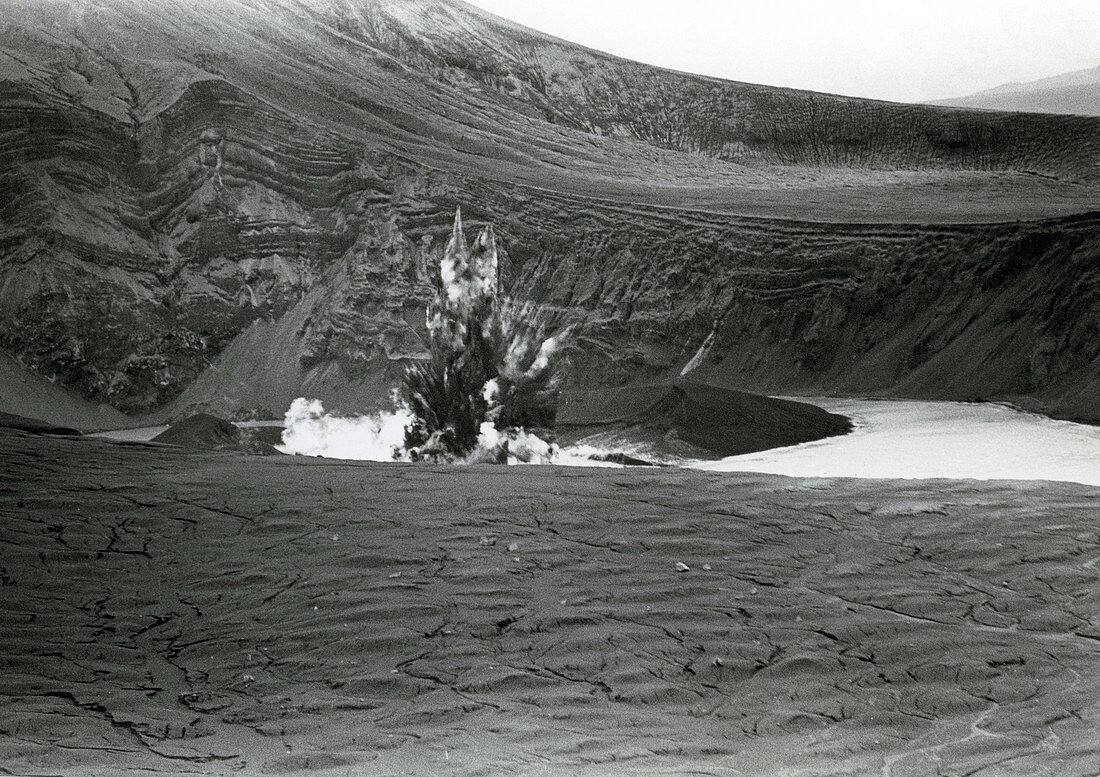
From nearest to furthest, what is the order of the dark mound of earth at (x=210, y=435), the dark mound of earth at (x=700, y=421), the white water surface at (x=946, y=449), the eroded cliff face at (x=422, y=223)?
1. the white water surface at (x=946, y=449)
2. the dark mound of earth at (x=700, y=421)
3. the dark mound of earth at (x=210, y=435)
4. the eroded cliff face at (x=422, y=223)

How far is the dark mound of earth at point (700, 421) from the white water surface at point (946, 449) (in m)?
0.28

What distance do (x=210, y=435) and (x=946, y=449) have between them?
5.80 metres

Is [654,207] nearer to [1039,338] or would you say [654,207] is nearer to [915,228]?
[915,228]

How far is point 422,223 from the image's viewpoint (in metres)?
12.4

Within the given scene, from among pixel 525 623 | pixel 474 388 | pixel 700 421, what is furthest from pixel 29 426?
pixel 700 421

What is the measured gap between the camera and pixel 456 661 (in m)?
2.99

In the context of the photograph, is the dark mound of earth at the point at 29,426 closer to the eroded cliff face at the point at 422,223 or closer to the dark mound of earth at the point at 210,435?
the dark mound of earth at the point at 210,435

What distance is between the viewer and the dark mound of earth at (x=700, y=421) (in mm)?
8742

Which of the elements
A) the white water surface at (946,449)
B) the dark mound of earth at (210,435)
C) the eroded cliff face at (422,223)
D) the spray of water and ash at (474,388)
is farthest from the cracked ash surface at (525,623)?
the eroded cliff face at (422,223)

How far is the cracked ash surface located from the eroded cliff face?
6.36 metres

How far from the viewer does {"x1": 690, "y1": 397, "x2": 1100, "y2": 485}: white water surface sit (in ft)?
22.0

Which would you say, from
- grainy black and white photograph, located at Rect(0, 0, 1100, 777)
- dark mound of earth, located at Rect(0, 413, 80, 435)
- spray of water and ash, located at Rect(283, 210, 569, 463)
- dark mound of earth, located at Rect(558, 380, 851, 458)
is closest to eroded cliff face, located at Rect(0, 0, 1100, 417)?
grainy black and white photograph, located at Rect(0, 0, 1100, 777)

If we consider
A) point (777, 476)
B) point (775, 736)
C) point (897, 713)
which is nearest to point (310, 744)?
point (775, 736)

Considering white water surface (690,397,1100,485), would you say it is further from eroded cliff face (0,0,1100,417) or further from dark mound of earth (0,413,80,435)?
dark mound of earth (0,413,80,435)
